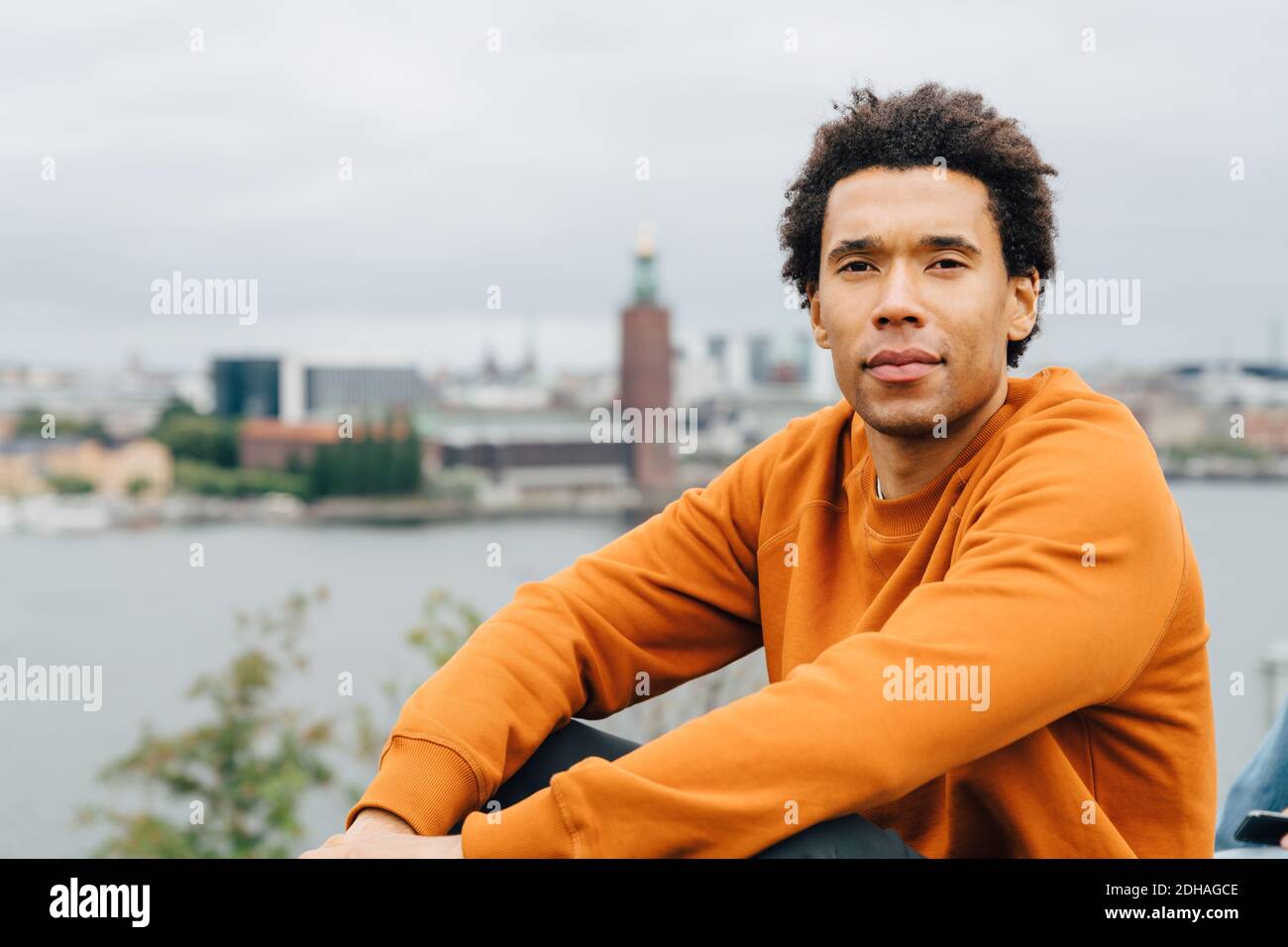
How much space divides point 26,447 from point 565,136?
15.6 meters

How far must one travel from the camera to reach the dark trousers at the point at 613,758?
1370mm

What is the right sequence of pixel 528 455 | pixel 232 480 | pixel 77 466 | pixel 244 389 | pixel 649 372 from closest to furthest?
1. pixel 77 466
2. pixel 232 480
3. pixel 649 372
4. pixel 244 389
5. pixel 528 455

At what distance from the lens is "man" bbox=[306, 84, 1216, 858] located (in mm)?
1364

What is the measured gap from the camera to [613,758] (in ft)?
5.90

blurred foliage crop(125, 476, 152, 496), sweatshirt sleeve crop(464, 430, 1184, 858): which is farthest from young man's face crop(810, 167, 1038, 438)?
blurred foliage crop(125, 476, 152, 496)

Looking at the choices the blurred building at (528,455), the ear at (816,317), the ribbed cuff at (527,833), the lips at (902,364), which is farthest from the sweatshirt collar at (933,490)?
the blurred building at (528,455)

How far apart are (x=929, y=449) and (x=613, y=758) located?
1.96ft

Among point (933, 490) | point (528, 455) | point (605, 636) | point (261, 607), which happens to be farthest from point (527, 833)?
point (528, 455)

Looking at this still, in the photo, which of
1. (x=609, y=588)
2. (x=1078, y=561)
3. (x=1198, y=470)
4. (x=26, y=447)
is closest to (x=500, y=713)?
(x=609, y=588)

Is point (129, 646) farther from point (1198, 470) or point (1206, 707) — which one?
point (1206, 707)

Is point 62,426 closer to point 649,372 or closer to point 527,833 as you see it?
point 649,372

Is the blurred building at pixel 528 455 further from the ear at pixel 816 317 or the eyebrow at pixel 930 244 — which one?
the eyebrow at pixel 930 244

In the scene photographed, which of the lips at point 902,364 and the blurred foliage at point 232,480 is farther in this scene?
the blurred foliage at point 232,480
